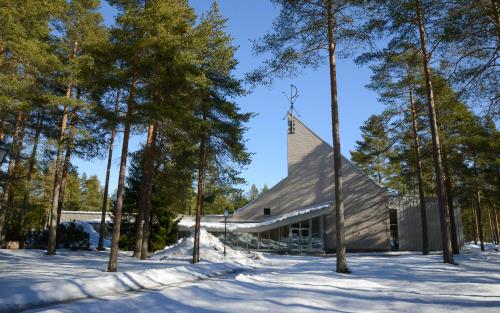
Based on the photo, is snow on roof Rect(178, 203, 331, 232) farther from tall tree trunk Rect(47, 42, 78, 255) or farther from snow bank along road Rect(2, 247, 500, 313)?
snow bank along road Rect(2, 247, 500, 313)

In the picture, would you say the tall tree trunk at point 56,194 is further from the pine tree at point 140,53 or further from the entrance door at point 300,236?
the entrance door at point 300,236

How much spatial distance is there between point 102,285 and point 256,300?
→ 15.4 ft

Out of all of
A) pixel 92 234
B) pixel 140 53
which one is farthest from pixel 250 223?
pixel 140 53

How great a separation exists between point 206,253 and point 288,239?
33.6 feet

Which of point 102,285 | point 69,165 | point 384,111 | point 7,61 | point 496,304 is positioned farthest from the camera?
point 384,111

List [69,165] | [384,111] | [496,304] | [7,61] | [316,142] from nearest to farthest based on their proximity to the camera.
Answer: [496,304] → [7,61] → [69,165] → [384,111] → [316,142]

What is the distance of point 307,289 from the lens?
943 cm

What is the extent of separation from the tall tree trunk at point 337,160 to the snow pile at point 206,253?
29.5 ft

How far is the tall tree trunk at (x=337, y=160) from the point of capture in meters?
13.5

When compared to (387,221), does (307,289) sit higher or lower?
lower

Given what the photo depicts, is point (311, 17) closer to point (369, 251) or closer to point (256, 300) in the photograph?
point (256, 300)

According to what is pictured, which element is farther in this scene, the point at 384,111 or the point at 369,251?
the point at 369,251

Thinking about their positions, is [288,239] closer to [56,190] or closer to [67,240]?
[67,240]

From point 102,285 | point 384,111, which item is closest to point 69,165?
point 102,285
